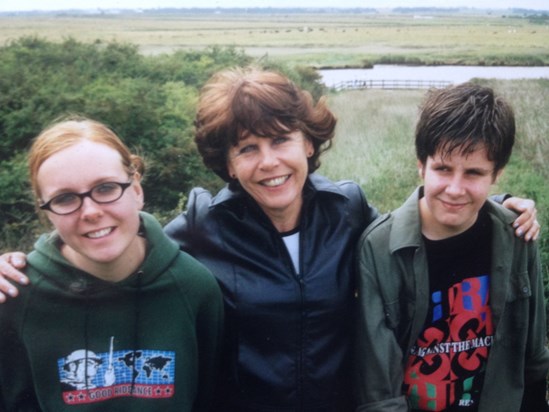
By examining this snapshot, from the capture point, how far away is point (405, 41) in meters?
20.1

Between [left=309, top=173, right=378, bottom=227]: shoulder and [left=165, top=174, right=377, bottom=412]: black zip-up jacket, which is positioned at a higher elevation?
[left=309, top=173, right=378, bottom=227]: shoulder

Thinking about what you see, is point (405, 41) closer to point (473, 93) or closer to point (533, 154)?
point (533, 154)

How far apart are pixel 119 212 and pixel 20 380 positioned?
82 cm

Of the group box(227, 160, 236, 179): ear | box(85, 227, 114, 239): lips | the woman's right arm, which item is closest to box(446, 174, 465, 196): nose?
box(227, 160, 236, 179): ear

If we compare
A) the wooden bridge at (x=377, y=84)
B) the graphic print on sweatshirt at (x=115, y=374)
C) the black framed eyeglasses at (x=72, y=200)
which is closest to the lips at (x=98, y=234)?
the black framed eyeglasses at (x=72, y=200)

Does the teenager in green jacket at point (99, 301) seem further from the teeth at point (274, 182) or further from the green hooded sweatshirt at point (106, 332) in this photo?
the teeth at point (274, 182)

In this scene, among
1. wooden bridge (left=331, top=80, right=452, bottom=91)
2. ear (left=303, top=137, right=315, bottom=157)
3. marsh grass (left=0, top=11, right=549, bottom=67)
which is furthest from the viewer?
wooden bridge (left=331, top=80, right=452, bottom=91)

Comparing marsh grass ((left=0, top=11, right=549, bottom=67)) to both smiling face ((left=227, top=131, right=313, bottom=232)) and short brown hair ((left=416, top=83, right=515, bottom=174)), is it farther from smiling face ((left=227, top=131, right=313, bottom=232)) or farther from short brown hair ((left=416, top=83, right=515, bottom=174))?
smiling face ((left=227, top=131, right=313, bottom=232))

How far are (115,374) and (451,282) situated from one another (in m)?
1.47

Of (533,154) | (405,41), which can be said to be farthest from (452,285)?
(405,41)

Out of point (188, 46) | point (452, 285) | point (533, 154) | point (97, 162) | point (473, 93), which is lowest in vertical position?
point (452, 285)

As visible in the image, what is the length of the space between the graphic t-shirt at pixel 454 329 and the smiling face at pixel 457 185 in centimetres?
15

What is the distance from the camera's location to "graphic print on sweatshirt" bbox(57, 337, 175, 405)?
2393mm

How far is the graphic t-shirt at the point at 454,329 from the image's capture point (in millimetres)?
2633
